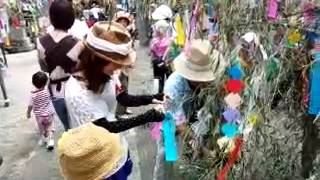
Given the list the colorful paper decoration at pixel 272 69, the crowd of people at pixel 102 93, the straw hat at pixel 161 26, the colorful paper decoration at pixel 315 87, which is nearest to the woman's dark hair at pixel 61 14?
the crowd of people at pixel 102 93

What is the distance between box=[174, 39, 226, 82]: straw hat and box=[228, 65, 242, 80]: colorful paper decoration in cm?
45

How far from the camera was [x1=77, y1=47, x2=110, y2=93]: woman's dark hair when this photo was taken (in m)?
3.35

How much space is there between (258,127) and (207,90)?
0.61 meters

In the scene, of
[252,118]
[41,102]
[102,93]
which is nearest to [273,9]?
[252,118]

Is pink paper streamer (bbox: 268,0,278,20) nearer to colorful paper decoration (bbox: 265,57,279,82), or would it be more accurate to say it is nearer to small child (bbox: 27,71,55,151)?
colorful paper decoration (bbox: 265,57,279,82)

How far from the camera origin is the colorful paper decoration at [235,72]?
300 centimetres

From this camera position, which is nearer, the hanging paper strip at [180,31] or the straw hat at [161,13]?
the hanging paper strip at [180,31]

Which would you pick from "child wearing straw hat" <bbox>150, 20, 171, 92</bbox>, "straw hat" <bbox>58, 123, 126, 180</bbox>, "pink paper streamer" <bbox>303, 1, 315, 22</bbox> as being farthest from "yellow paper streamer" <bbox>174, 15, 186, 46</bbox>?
"child wearing straw hat" <bbox>150, 20, 171, 92</bbox>

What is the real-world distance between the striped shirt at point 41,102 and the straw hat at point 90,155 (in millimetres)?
3784

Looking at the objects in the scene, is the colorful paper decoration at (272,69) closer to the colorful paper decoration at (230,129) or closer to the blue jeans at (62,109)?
the colorful paper decoration at (230,129)

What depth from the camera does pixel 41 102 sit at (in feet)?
20.6

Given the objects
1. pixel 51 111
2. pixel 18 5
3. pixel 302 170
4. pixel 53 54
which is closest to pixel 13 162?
pixel 51 111

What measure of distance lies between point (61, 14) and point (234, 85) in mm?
2130

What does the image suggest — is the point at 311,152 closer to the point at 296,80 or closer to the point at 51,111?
the point at 296,80
